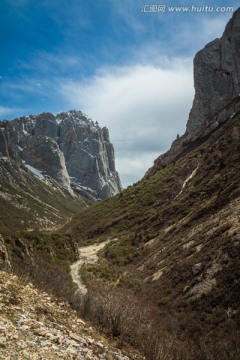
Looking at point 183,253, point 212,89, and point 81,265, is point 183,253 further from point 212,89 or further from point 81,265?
point 212,89

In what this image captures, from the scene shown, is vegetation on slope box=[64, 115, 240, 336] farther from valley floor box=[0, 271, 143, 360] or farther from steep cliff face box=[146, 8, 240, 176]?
steep cliff face box=[146, 8, 240, 176]

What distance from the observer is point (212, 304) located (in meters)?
19.8

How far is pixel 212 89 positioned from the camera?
414 ft

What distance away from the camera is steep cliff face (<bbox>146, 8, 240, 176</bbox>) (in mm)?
108669

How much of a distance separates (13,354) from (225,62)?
136749 millimetres

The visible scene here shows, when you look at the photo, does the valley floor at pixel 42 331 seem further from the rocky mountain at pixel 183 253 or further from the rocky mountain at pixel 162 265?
the rocky mountain at pixel 183 253

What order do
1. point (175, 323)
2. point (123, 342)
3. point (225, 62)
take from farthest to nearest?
point (225, 62) → point (175, 323) → point (123, 342)

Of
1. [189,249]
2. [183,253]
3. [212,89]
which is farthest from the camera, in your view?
[212,89]

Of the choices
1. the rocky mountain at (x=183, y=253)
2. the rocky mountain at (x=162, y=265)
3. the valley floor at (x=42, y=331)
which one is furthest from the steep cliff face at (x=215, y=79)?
the valley floor at (x=42, y=331)

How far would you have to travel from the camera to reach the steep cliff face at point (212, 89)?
109 metres

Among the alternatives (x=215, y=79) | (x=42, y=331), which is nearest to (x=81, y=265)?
(x=42, y=331)

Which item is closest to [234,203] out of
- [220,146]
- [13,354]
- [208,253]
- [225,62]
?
[208,253]

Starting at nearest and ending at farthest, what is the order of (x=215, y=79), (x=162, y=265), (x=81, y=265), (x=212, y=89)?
(x=162, y=265), (x=81, y=265), (x=212, y=89), (x=215, y=79)

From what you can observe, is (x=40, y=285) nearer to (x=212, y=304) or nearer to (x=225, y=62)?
(x=212, y=304)
